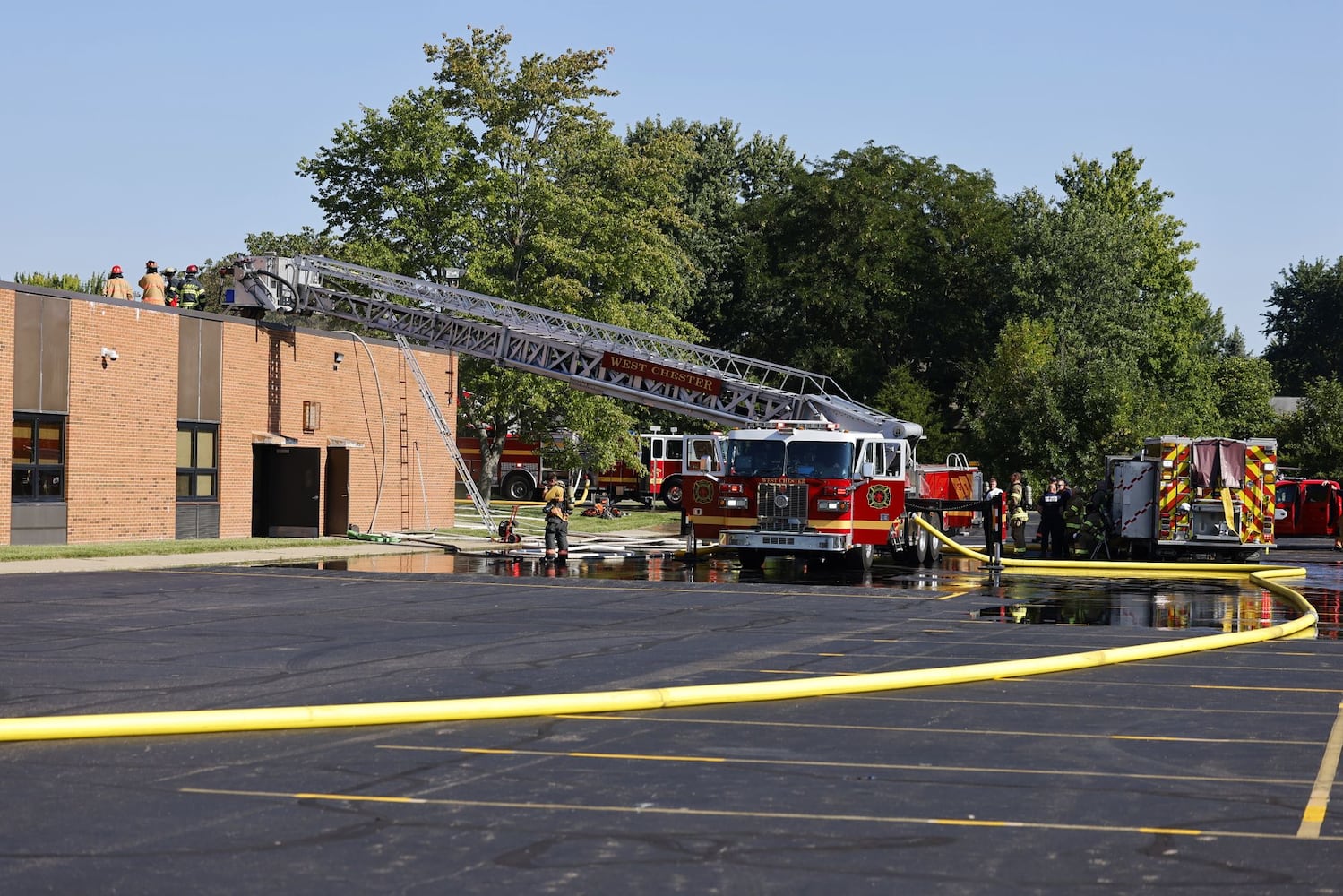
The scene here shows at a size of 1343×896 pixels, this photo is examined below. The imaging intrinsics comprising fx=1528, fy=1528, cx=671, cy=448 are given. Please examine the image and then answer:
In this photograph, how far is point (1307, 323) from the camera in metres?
107

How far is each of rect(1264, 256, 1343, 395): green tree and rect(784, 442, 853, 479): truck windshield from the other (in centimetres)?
8721

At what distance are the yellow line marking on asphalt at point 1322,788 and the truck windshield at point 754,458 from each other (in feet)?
54.0

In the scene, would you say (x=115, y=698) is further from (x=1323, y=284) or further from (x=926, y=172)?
(x=1323, y=284)

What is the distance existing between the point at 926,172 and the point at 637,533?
3342 centimetres

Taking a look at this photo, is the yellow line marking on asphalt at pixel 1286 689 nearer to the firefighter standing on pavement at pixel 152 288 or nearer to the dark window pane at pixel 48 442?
the dark window pane at pixel 48 442

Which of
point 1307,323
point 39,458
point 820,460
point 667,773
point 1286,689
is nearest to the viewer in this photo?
point 667,773

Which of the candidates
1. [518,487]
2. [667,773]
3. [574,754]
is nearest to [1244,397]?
[518,487]

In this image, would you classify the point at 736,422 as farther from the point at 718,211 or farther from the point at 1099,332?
the point at 718,211

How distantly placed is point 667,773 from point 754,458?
18.3m

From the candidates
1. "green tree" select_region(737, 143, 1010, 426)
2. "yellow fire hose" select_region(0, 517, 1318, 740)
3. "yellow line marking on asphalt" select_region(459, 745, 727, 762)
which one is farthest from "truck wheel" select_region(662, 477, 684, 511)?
"yellow line marking on asphalt" select_region(459, 745, 727, 762)

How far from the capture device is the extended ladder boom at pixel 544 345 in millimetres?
31562

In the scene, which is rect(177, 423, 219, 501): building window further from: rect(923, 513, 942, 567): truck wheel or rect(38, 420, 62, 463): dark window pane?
rect(923, 513, 942, 567): truck wheel

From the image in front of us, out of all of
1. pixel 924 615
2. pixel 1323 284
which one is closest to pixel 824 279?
pixel 924 615

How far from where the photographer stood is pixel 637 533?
39.5 m
